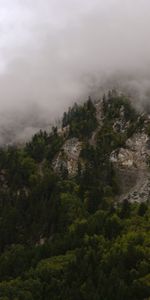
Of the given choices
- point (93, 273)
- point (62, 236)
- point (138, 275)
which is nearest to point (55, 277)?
point (93, 273)

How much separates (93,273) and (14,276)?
89.6 ft

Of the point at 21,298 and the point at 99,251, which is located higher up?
Result: the point at 99,251

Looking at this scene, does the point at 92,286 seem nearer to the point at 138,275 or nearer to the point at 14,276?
the point at 138,275

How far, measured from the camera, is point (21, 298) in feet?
491

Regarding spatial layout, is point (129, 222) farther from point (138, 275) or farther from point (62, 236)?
point (138, 275)

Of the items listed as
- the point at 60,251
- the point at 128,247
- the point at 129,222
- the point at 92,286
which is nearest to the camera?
the point at 92,286

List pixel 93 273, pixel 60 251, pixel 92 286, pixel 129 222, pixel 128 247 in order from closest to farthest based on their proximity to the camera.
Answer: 1. pixel 92 286
2. pixel 93 273
3. pixel 128 247
4. pixel 60 251
5. pixel 129 222

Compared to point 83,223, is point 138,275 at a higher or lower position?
lower

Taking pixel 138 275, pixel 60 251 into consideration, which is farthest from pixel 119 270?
pixel 60 251

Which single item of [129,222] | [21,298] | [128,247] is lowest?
[21,298]

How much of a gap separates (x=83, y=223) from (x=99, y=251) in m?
26.4

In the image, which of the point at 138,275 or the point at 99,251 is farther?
the point at 99,251

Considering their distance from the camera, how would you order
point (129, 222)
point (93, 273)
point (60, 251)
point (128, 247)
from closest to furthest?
point (93, 273), point (128, 247), point (60, 251), point (129, 222)

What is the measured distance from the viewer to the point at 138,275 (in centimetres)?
15525
